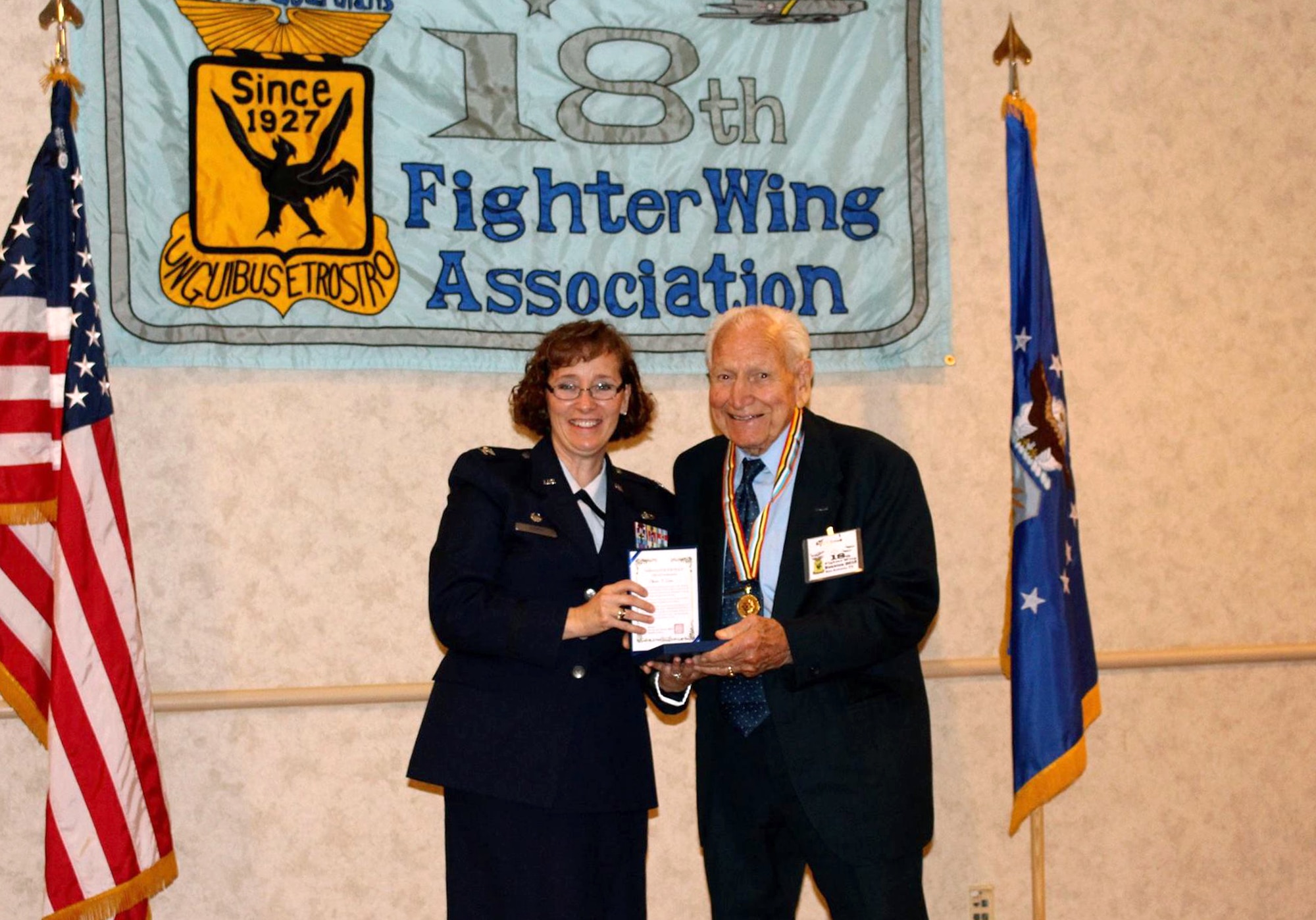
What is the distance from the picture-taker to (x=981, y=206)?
13.0ft

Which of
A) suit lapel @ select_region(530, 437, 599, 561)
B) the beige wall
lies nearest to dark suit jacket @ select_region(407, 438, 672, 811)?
suit lapel @ select_region(530, 437, 599, 561)

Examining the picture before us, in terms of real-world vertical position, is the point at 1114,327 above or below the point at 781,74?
below

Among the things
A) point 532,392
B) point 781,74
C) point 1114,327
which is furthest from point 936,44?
point 532,392

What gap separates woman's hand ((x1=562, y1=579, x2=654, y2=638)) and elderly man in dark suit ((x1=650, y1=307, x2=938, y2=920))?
0.19m

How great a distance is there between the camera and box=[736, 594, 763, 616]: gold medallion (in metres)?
2.74

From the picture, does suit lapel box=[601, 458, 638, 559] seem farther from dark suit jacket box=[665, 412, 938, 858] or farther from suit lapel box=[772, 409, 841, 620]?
suit lapel box=[772, 409, 841, 620]

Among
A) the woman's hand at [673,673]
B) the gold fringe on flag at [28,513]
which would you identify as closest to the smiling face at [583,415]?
the woman's hand at [673,673]

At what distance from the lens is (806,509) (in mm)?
2799

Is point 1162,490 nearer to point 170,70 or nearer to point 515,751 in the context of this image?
point 515,751

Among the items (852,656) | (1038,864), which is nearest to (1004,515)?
(1038,864)

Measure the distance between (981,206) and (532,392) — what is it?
1.77 metres

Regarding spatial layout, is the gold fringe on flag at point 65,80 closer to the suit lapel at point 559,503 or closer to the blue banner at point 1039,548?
the suit lapel at point 559,503

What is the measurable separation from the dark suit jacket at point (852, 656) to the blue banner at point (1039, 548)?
2.18ft

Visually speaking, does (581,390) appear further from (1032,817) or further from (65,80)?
(1032,817)
